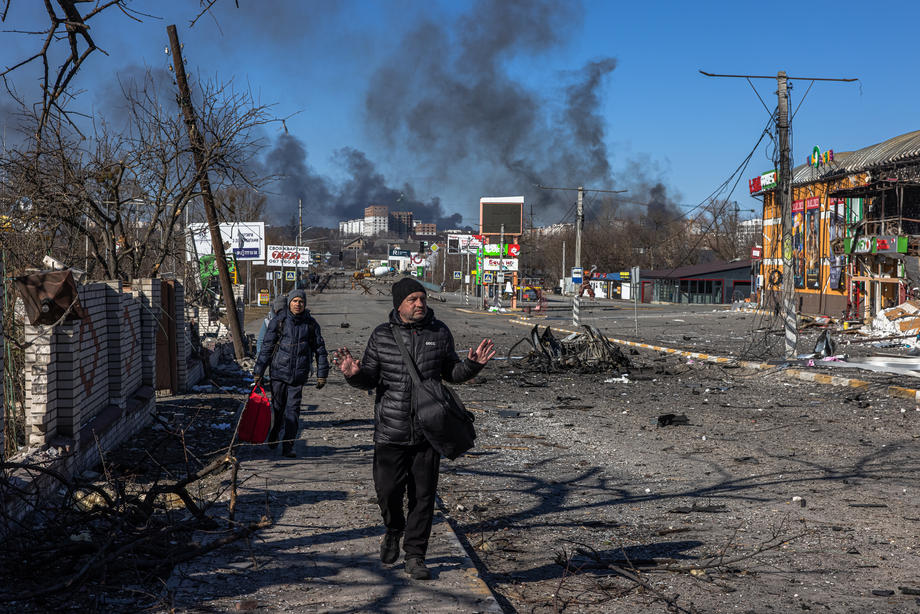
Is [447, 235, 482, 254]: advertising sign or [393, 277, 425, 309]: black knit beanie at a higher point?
[447, 235, 482, 254]: advertising sign

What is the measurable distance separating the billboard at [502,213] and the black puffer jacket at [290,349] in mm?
79965

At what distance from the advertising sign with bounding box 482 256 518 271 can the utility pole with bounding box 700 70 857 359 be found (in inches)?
1314

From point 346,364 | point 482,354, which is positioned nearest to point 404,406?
point 346,364

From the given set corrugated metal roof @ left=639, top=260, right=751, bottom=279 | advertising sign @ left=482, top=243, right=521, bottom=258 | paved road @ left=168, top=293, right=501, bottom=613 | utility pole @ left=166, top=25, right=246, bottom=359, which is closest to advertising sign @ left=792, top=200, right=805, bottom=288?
advertising sign @ left=482, top=243, right=521, bottom=258

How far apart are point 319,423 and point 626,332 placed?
Answer: 23042 millimetres

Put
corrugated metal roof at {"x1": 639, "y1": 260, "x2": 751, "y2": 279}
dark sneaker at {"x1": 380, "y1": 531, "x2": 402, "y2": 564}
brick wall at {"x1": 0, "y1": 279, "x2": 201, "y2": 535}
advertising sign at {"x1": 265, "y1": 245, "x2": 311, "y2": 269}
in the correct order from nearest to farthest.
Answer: dark sneaker at {"x1": 380, "y1": 531, "x2": 402, "y2": 564} → brick wall at {"x1": 0, "y1": 279, "x2": 201, "y2": 535} → advertising sign at {"x1": 265, "y1": 245, "x2": 311, "y2": 269} → corrugated metal roof at {"x1": 639, "y1": 260, "x2": 751, "y2": 279}

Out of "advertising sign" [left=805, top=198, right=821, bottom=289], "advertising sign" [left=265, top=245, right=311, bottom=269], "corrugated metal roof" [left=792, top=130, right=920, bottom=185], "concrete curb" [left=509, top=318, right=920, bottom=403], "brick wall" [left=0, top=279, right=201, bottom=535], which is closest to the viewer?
"brick wall" [left=0, top=279, right=201, bottom=535]

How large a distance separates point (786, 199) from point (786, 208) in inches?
8.7

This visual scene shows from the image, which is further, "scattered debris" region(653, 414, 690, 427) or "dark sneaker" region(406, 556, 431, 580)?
"scattered debris" region(653, 414, 690, 427)

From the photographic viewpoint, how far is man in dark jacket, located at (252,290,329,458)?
8.63 m

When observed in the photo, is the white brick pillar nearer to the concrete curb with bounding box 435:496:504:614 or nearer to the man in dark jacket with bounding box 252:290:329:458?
the man in dark jacket with bounding box 252:290:329:458

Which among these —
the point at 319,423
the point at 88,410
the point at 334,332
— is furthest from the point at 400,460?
the point at 334,332

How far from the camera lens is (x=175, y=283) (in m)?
13.8

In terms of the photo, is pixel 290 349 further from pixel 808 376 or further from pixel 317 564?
pixel 808 376
